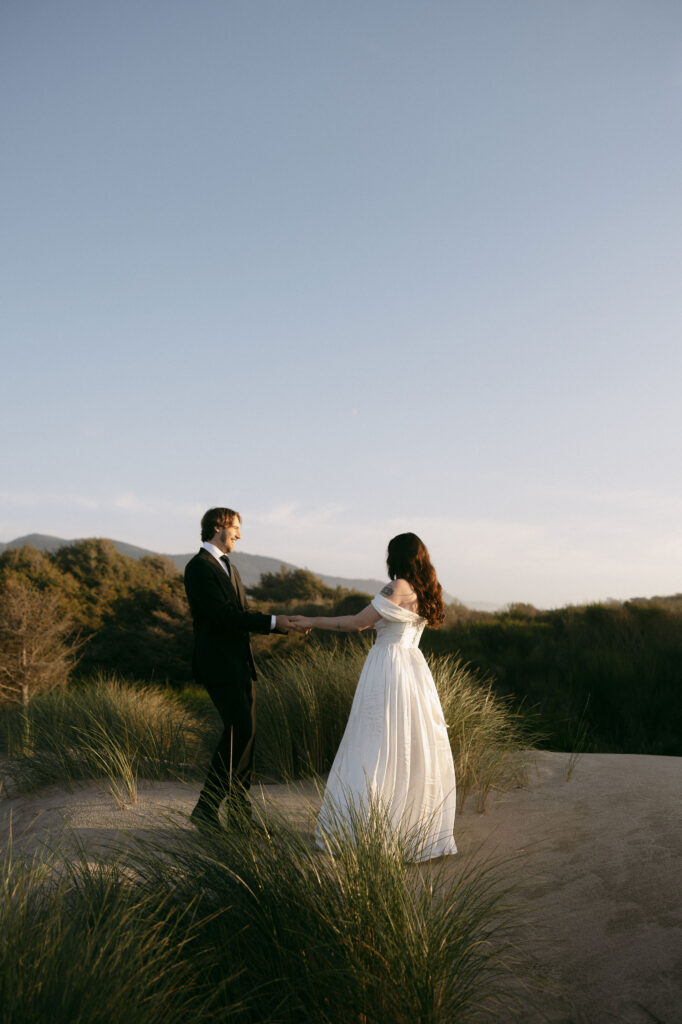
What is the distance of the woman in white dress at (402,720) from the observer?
14.7ft

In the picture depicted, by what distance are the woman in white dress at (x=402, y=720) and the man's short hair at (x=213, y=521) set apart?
3.59 feet

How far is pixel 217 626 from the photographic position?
16.4 ft

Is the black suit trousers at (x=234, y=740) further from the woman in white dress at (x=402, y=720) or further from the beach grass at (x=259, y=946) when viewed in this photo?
the beach grass at (x=259, y=946)

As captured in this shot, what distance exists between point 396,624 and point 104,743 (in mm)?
3443

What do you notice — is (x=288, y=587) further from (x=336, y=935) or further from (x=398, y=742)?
(x=336, y=935)

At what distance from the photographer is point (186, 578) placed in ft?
16.5

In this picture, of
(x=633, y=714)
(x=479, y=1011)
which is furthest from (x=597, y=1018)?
(x=633, y=714)

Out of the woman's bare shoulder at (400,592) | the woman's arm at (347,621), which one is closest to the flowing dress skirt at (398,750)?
the woman's arm at (347,621)

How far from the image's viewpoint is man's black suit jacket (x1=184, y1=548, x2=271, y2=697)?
4.92m

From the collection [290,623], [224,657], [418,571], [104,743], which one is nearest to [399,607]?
[418,571]

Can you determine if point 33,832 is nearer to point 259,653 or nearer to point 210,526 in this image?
point 210,526

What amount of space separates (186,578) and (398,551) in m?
1.41

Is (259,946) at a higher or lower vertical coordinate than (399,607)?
lower

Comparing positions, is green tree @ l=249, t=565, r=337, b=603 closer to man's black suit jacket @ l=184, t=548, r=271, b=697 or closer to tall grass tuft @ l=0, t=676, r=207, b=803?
tall grass tuft @ l=0, t=676, r=207, b=803
